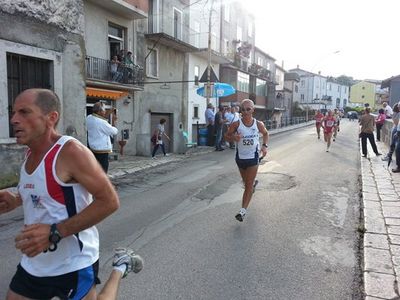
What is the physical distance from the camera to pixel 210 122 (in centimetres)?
1788

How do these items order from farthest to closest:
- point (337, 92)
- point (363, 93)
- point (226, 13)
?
point (337, 92)
point (363, 93)
point (226, 13)

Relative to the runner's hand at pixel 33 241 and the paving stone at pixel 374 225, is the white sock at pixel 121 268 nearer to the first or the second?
the runner's hand at pixel 33 241

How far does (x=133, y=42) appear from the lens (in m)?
17.1

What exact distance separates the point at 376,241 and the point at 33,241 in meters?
4.41

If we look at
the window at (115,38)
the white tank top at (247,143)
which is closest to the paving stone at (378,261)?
the white tank top at (247,143)

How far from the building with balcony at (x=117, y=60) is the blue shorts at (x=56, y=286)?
12.1 m

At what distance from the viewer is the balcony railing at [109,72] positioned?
1434 centimetres

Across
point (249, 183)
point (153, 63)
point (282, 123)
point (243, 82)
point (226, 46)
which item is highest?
point (226, 46)

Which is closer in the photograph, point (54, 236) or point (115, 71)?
point (54, 236)

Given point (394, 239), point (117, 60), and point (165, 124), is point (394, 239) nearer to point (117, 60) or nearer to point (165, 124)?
point (117, 60)

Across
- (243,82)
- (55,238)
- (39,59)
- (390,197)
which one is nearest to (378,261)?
(390,197)

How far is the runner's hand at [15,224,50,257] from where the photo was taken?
192 centimetres

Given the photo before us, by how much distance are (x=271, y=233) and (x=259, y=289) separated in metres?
1.75

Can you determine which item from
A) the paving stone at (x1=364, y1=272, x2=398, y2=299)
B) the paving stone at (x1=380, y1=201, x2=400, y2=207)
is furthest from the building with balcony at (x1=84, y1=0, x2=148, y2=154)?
the paving stone at (x1=364, y1=272, x2=398, y2=299)
